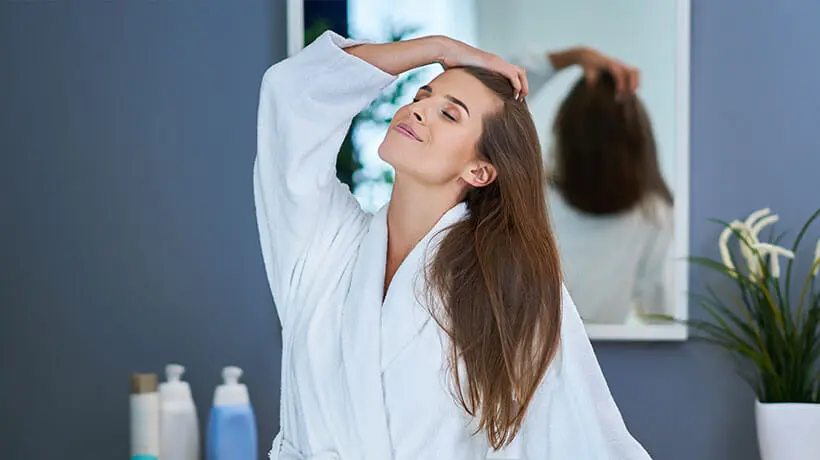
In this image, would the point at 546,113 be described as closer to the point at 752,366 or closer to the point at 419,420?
the point at 752,366

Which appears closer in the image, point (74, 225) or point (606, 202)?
point (606, 202)

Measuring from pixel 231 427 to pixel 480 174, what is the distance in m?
0.79

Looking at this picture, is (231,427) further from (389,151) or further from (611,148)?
(611,148)

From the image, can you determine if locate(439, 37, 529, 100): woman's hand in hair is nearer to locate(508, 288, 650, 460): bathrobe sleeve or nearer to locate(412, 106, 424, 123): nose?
locate(412, 106, 424, 123): nose

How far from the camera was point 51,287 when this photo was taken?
225 cm

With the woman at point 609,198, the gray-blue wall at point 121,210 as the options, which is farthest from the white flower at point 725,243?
the gray-blue wall at point 121,210

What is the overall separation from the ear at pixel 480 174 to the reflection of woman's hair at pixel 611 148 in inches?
26.8

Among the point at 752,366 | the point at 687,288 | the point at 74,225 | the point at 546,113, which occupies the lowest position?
the point at 752,366

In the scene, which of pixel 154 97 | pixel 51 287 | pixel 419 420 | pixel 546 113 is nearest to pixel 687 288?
pixel 546 113

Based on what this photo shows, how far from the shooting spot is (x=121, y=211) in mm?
2248

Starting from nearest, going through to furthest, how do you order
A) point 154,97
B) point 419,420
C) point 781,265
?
point 419,420 < point 781,265 < point 154,97

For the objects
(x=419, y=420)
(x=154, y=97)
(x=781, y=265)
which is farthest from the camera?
(x=154, y=97)

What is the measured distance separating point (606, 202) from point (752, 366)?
455 mm

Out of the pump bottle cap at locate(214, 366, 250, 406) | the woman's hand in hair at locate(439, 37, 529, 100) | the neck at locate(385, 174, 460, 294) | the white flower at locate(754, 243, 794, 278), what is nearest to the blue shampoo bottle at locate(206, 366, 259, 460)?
the pump bottle cap at locate(214, 366, 250, 406)
